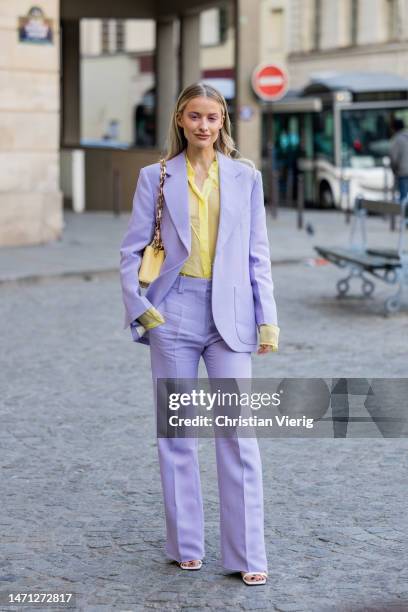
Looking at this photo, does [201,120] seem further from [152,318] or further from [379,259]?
[379,259]

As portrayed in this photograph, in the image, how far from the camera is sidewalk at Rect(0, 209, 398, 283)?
16.8 metres

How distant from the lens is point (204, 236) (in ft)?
16.5

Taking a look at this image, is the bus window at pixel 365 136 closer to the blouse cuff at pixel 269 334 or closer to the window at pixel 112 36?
the window at pixel 112 36

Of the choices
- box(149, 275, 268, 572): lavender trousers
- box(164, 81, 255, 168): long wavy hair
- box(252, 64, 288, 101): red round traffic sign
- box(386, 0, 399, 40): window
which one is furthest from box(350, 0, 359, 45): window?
box(149, 275, 268, 572): lavender trousers

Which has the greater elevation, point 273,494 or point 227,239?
point 227,239

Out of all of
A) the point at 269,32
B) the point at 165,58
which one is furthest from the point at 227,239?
the point at 269,32

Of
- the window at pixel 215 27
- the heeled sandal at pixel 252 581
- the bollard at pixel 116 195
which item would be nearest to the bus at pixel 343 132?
the bollard at pixel 116 195

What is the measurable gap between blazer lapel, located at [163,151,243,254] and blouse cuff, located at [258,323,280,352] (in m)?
0.31

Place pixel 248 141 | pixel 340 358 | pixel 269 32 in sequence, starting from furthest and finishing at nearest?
1. pixel 269 32
2. pixel 248 141
3. pixel 340 358

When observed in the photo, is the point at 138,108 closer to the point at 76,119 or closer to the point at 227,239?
the point at 76,119

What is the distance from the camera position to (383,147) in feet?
112

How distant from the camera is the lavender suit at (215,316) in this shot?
498 centimetres

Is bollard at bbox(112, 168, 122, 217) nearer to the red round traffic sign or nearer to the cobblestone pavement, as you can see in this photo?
the red round traffic sign

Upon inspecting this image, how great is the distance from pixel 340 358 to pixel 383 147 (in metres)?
24.3
